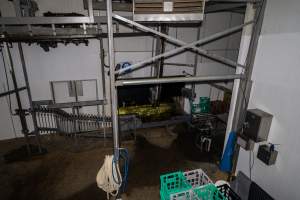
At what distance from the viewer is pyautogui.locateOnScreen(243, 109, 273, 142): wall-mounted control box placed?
280cm

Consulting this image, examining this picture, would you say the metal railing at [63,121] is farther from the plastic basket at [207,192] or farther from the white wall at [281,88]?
the white wall at [281,88]

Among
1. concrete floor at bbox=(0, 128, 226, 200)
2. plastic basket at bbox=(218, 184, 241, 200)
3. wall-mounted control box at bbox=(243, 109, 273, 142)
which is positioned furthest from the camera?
concrete floor at bbox=(0, 128, 226, 200)

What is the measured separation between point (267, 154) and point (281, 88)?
99 cm

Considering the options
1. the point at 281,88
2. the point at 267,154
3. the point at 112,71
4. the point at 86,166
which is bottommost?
the point at 86,166

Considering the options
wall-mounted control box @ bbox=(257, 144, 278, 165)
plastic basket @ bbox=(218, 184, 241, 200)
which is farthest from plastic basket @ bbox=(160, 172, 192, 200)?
wall-mounted control box @ bbox=(257, 144, 278, 165)

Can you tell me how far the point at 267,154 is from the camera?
2803mm

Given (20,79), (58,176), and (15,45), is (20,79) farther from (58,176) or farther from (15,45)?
(58,176)

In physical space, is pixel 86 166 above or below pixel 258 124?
below

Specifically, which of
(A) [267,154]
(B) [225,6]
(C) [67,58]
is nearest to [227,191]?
(A) [267,154]

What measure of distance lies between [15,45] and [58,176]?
10.3 ft

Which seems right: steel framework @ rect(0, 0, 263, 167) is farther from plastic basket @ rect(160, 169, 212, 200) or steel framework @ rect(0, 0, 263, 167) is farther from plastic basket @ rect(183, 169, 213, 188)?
plastic basket @ rect(183, 169, 213, 188)

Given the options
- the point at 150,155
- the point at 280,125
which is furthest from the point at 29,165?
the point at 280,125

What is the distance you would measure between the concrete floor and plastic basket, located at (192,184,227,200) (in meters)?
1.05

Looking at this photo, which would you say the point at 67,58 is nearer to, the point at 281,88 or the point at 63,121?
the point at 63,121
